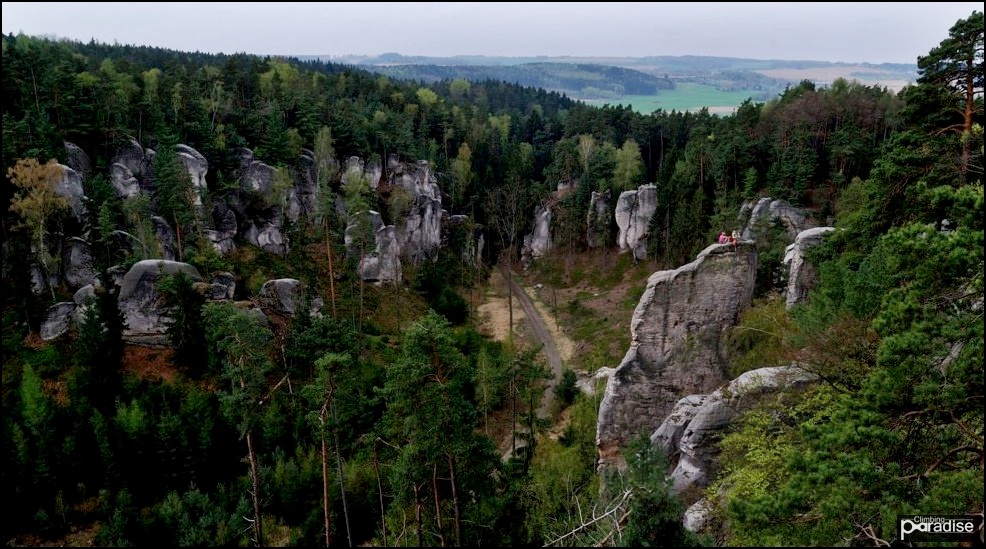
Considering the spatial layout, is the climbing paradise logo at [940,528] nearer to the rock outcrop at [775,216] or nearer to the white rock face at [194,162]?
the rock outcrop at [775,216]

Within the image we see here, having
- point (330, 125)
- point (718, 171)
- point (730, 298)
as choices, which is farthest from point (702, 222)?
point (330, 125)

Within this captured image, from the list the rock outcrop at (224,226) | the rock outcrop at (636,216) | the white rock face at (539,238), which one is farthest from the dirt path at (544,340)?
the rock outcrop at (224,226)

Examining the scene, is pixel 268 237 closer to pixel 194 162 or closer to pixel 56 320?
pixel 194 162

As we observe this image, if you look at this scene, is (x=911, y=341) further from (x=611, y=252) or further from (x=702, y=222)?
(x=611, y=252)

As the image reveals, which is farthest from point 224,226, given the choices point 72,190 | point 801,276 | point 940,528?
point 940,528

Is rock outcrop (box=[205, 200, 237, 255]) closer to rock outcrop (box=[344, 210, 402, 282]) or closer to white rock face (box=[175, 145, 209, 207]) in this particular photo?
white rock face (box=[175, 145, 209, 207])

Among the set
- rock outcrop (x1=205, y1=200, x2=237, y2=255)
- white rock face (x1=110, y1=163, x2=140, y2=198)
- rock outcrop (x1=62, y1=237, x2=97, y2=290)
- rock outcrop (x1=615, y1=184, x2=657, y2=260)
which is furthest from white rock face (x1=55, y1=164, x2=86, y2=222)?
rock outcrop (x1=615, y1=184, x2=657, y2=260)
